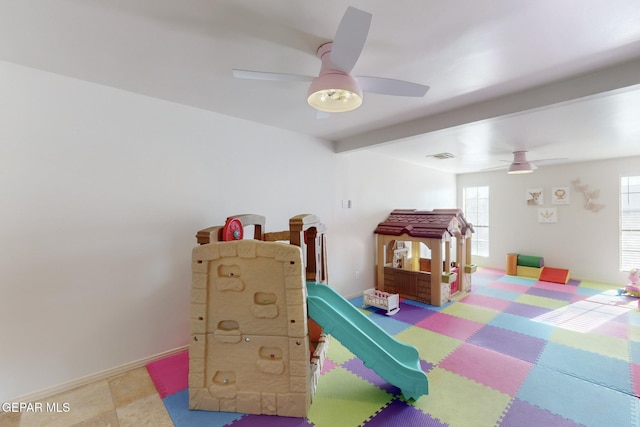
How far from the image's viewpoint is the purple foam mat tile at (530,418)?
192 centimetres

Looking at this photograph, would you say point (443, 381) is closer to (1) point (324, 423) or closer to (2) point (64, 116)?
(1) point (324, 423)

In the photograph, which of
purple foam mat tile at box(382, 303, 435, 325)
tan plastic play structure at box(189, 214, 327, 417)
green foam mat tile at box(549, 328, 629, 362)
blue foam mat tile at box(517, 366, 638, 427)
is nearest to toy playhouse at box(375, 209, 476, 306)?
purple foam mat tile at box(382, 303, 435, 325)

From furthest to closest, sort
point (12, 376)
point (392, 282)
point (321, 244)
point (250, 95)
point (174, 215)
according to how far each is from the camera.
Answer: point (392, 282) → point (321, 244) → point (174, 215) → point (250, 95) → point (12, 376)

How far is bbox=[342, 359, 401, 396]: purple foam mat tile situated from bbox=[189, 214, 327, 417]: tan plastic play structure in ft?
1.90

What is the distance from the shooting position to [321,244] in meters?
3.05

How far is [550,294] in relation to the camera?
4.90m

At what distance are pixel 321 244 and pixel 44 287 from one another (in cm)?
238

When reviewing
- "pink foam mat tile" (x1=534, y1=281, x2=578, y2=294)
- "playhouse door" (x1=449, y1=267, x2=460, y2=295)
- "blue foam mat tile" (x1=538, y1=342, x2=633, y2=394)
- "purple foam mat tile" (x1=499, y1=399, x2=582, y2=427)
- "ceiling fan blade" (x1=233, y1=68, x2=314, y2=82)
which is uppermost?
"ceiling fan blade" (x1=233, y1=68, x2=314, y2=82)

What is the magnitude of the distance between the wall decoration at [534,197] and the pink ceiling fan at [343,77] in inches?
241

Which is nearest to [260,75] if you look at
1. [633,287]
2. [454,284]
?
[454,284]

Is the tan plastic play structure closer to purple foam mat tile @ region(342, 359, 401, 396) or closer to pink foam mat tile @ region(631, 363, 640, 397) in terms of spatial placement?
purple foam mat tile @ region(342, 359, 401, 396)

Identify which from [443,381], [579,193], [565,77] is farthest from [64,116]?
[579,193]

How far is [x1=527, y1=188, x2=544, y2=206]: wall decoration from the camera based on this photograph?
20.6ft

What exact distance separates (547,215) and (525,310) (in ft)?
10.6
